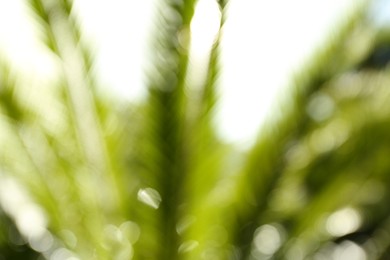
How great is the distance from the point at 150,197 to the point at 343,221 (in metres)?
1.11

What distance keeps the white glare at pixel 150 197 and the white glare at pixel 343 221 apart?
0.95 meters

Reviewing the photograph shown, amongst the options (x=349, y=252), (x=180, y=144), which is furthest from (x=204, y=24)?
(x=349, y=252)

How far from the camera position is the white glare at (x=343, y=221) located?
298cm

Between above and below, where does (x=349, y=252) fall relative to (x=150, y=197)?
above

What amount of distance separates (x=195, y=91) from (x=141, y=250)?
0.70m

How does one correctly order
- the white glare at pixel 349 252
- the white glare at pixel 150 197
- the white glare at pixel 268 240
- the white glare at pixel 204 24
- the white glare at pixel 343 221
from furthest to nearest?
the white glare at pixel 349 252 → the white glare at pixel 343 221 → the white glare at pixel 268 240 → the white glare at pixel 150 197 → the white glare at pixel 204 24

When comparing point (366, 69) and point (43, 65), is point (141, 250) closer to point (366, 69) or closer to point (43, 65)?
point (43, 65)

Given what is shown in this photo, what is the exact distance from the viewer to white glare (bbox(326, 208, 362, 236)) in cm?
298

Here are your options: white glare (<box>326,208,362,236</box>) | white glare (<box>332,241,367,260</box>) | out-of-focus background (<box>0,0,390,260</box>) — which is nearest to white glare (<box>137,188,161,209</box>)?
out-of-focus background (<box>0,0,390,260</box>)

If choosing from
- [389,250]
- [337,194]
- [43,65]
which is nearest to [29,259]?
[43,65]

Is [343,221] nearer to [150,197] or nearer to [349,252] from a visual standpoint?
[349,252]

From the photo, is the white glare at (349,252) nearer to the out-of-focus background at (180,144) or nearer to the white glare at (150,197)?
the out-of-focus background at (180,144)

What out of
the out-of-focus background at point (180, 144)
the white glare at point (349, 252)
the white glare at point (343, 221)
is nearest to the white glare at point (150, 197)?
the out-of-focus background at point (180, 144)

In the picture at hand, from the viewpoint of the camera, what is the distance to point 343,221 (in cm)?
303
